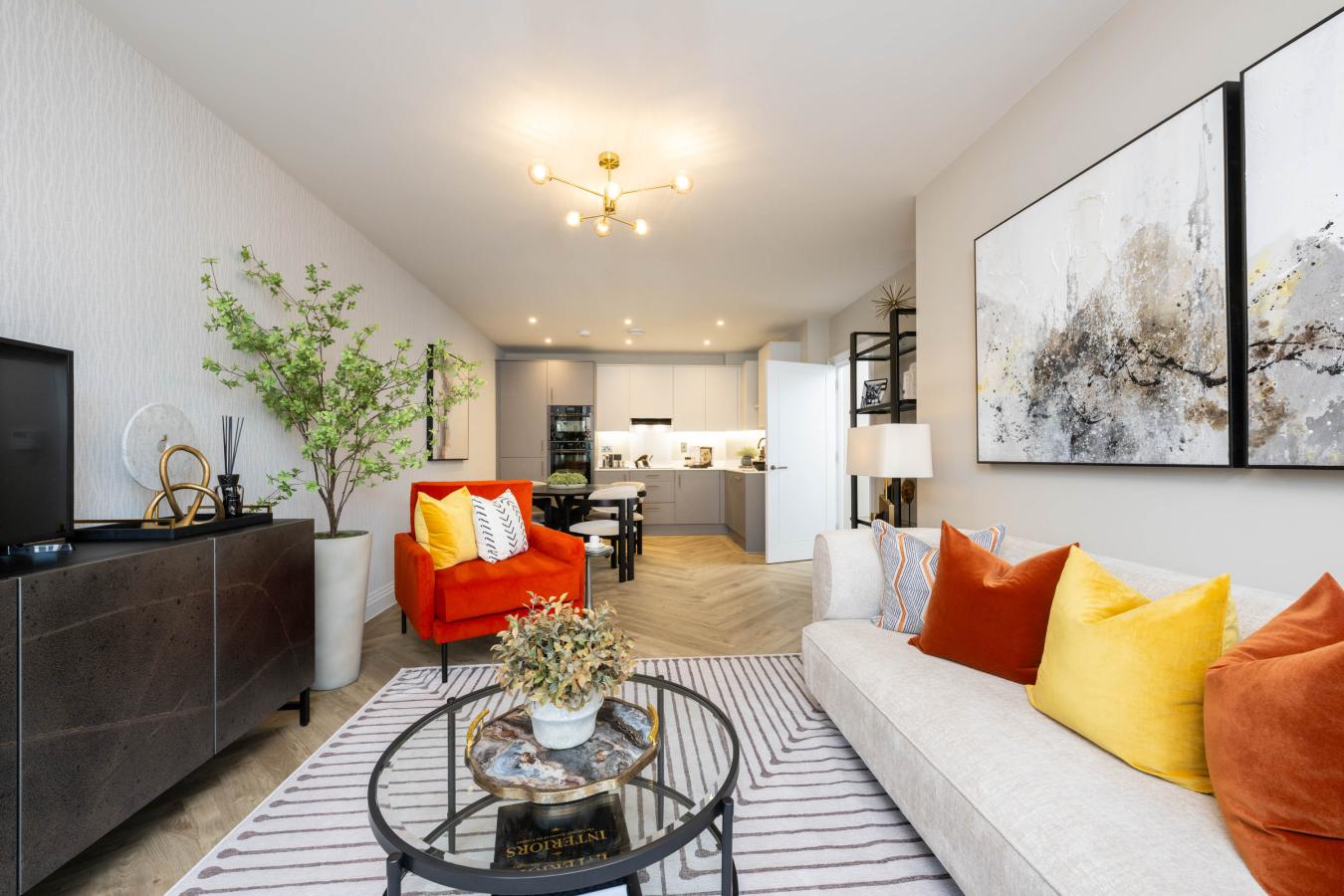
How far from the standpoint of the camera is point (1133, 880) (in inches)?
33.9

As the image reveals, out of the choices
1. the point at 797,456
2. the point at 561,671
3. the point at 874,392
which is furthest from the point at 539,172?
the point at 797,456

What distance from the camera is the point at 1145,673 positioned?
3.86 ft

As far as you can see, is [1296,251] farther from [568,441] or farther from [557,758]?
[568,441]

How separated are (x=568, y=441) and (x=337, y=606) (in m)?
4.84

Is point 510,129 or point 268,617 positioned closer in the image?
point 268,617

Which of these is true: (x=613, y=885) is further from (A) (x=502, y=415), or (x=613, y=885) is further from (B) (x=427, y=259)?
(A) (x=502, y=415)

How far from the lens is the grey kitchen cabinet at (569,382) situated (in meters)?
7.29

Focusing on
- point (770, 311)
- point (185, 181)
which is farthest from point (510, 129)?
point (770, 311)

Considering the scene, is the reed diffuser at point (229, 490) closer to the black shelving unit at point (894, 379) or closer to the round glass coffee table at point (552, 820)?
the round glass coffee table at point (552, 820)

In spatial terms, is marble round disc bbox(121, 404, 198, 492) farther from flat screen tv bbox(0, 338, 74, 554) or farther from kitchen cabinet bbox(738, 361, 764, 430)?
kitchen cabinet bbox(738, 361, 764, 430)

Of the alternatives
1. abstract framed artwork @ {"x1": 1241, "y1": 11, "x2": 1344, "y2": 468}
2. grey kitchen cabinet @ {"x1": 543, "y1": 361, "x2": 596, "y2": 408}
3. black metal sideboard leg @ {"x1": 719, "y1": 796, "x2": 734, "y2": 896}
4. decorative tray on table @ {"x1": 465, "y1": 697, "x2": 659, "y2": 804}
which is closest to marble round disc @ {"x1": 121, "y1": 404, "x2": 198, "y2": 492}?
decorative tray on table @ {"x1": 465, "y1": 697, "x2": 659, "y2": 804}

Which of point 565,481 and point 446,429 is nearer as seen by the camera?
point 446,429

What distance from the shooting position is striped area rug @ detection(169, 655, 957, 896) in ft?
4.51

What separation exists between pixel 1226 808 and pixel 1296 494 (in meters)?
0.91
